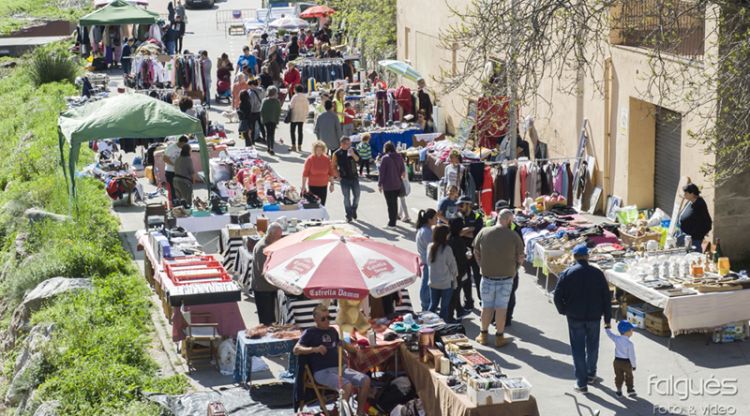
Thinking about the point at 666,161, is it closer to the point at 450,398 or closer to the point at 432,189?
the point at 432,189

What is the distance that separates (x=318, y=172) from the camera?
64.4 feet

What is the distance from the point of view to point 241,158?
22.5 metres

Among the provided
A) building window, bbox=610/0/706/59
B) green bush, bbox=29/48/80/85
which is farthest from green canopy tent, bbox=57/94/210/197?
green bush, bbox=29/48/80/85

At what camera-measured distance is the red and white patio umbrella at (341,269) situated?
38.1ft

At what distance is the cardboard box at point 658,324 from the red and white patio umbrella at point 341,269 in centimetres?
345

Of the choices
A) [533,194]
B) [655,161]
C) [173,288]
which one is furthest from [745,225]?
[173,288]

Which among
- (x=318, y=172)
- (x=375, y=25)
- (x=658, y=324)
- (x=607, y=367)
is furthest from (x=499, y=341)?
(x=375, y=25)

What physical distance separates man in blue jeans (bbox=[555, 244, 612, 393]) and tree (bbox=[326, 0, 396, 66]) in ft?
79.4

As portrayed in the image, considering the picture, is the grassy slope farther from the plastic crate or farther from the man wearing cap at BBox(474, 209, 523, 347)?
the plastic crate

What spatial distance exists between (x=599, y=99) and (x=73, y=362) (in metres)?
10.5

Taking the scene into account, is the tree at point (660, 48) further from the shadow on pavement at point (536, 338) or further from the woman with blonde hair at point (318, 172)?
the woman with blonde hair at point (318, 172)

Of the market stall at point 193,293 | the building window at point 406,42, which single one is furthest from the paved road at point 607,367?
the building window at point 406,42

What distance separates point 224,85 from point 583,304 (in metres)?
23.3

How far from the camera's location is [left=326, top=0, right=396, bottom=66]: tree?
36.0 m
